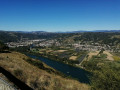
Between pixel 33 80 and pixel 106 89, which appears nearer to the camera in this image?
pixel 106 89

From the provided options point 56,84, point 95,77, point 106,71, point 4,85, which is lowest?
point 56,84

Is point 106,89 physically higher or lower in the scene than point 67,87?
higher

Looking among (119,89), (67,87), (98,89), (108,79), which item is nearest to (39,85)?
(67,87)

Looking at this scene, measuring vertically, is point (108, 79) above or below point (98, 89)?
above

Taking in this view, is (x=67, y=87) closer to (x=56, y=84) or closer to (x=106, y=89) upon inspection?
(x=56, y=84)

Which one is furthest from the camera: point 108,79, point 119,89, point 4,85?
point 108,79

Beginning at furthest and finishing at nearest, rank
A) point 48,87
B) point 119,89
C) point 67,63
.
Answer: point 67,63, point 48,87, point 119,89

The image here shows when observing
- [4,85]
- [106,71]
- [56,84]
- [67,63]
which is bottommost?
[67,63]

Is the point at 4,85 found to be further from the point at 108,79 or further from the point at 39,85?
A: the point at 108,79

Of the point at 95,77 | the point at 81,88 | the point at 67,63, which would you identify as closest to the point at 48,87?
the point at 81,88
